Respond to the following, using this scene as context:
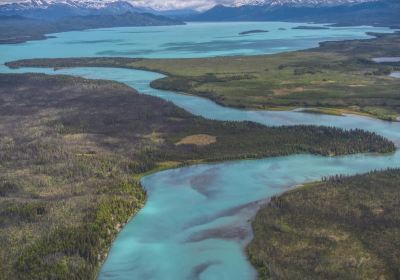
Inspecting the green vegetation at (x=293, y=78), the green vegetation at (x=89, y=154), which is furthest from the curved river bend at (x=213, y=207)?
the green vegetation at (x=293, y=78)

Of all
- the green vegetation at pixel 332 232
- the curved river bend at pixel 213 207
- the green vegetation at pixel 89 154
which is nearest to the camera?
the green vegetation at pixel 332 232

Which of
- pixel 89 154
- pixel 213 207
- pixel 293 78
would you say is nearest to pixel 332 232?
pixel 213 207

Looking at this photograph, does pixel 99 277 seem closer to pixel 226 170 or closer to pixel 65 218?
pixel 65 218

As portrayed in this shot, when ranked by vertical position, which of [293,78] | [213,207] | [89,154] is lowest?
[293,78]

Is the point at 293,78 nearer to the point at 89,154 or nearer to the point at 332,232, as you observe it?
the point at 89,154

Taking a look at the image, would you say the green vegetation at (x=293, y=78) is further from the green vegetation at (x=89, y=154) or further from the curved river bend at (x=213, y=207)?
the green vegetation at (x=89, y=154)

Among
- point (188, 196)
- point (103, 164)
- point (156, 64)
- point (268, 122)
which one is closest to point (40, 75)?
point (156, 64)
